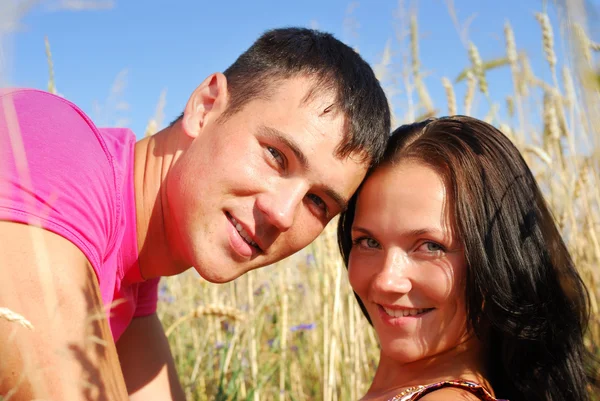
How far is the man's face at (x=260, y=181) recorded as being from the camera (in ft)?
5.05

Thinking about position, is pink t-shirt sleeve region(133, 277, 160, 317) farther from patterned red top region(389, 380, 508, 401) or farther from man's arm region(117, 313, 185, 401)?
patterned red top region(389, 380, 508, 401)

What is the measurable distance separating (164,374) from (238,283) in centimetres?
72

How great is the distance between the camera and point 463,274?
149 cm

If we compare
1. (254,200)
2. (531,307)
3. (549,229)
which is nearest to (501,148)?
(549,229)

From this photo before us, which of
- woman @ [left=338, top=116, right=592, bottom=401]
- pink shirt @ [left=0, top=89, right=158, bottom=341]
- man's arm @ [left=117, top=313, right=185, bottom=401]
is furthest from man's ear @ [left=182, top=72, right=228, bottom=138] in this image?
man's arm @ [left=117, top=313, right=185, bottom=401]

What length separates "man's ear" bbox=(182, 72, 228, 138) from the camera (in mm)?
1702

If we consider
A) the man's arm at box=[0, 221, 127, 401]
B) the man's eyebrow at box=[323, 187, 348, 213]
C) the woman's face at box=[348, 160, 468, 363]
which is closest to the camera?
the man's arm at box=[0, 221, 127, 401]

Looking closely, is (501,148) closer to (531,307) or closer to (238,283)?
(531,307)

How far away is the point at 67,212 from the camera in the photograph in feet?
3.97

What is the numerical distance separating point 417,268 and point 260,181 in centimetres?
42

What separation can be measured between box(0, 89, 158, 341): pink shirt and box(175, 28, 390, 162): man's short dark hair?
13.6 inches

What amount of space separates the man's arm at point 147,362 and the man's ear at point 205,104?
0.79 m

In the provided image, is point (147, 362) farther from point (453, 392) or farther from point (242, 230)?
point (453, 392)

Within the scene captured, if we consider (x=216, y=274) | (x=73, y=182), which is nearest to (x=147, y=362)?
(x=216, y=274)
